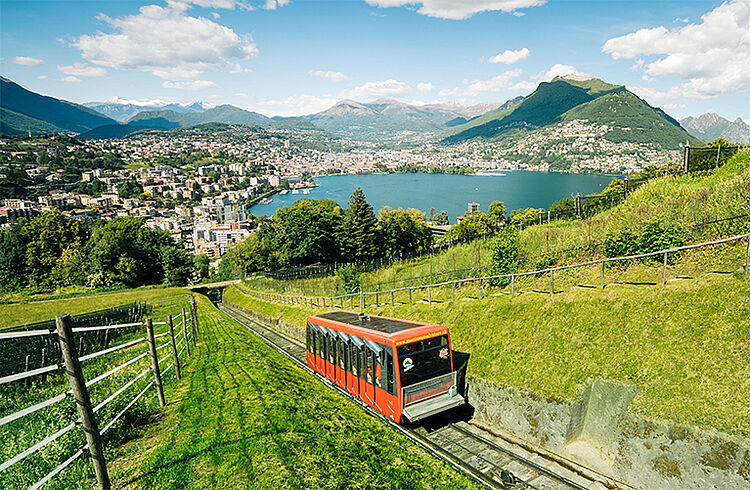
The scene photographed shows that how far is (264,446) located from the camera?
670 cm

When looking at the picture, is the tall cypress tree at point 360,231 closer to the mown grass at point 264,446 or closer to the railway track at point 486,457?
the railway track at point 486,457

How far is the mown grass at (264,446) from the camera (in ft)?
18.8

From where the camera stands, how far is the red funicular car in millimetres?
9852

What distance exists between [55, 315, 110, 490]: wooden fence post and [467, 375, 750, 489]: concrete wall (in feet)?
27.8

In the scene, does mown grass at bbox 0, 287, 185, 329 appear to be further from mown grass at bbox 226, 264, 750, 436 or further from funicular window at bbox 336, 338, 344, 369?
mown grass at bbox 226, 264, 750, 436

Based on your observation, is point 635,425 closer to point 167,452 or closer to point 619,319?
point 619,319

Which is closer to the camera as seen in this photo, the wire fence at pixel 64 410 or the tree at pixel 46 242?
the wire fence at pixel 64 410

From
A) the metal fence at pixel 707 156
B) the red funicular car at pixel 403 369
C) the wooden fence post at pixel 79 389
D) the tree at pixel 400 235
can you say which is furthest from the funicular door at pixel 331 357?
the tree at pixel 400 235

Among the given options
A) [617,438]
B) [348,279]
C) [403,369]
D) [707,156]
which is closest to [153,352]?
[403,369]

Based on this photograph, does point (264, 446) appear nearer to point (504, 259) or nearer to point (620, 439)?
point (620, 439)

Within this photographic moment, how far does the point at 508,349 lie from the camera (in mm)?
10852

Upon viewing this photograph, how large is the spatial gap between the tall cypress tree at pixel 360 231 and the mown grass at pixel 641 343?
5250cm

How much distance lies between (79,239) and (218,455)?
92326 mm

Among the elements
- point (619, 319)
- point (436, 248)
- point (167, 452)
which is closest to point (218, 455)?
point (167, 452)
